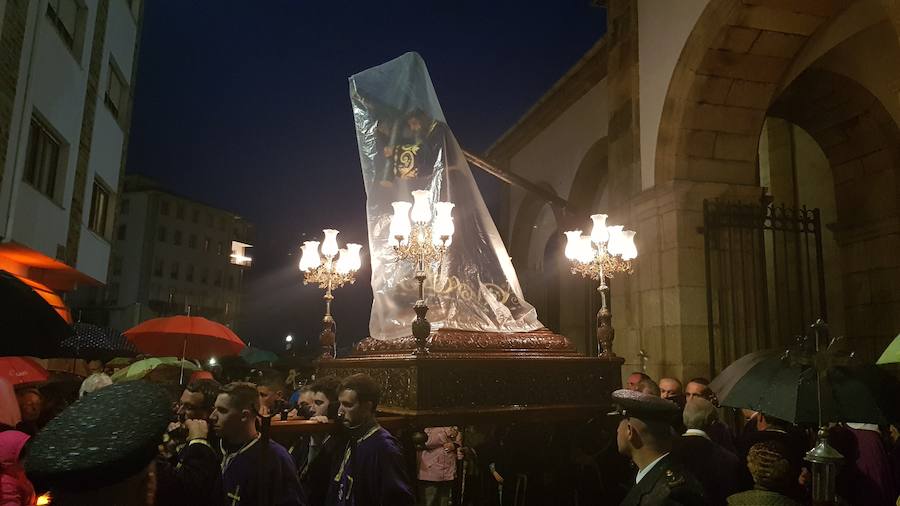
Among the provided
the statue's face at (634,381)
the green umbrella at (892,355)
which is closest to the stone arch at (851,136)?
the statue's face at (634,381)

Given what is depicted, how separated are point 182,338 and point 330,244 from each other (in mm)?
3074

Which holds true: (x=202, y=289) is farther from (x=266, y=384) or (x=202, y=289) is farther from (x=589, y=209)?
(x=266, y=384)

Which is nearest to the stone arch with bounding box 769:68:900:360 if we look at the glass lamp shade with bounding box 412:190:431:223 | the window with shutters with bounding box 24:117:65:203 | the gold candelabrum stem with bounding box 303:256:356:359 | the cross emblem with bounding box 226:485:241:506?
the glass lamp shade with bounding box 412:190:431:223

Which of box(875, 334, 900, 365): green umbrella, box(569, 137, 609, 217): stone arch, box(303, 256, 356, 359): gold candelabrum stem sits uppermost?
box(569, 137, 609, 217): stone arch

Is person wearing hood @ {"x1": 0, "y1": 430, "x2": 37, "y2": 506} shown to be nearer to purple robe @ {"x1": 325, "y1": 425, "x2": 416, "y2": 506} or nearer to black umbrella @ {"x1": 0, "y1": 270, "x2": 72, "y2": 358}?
black umbrella @ {"x1": 0, "y1": 270, "x2": 72, "y2": 358}

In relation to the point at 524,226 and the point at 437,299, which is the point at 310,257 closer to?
the point at 437,299

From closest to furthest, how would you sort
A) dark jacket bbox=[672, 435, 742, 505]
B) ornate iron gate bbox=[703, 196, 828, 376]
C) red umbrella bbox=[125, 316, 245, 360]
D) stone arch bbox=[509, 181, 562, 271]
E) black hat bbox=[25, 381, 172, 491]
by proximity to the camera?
black hat bbox=[25, 381, 172, 491], dark jacket bbox=[672, 435, 742, 505], ornate iron gate bbox=[703, 196, 828, 376], red umbrella bbox=[125, 316, 245, 360], stone arch bbox=[509, 181, 562, 271]

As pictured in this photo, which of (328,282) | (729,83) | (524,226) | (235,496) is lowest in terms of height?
(235,496)

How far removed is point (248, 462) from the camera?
140 inches

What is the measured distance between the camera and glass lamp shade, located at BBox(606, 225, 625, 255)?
23.6 ft

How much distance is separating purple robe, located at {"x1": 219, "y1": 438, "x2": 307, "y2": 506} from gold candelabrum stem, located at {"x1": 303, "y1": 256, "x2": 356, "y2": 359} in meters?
3.10

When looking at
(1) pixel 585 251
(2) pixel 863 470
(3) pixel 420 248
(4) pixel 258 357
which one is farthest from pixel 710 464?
(4) pixel 258 357

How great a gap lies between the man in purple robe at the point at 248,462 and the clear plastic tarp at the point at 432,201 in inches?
92.1

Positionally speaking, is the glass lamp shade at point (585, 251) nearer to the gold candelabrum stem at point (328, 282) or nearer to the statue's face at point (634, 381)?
the statue's face at point (634, 381)
